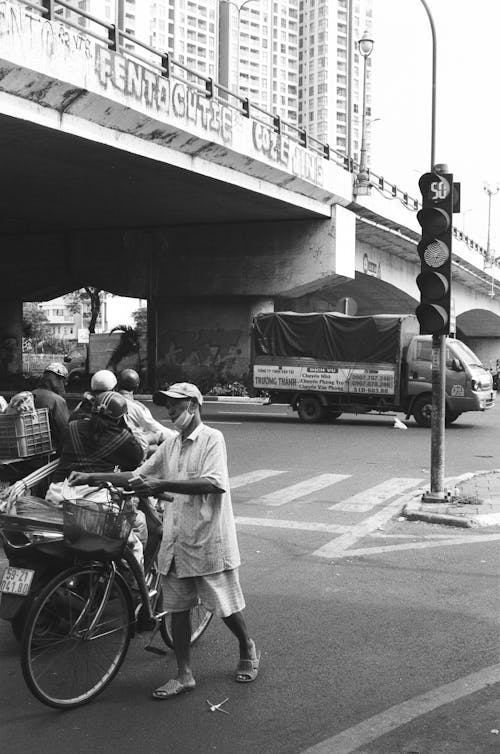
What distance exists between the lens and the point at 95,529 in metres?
4.31

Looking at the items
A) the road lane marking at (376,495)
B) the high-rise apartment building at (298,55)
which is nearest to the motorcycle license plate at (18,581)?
the road lane marking at (376,495)

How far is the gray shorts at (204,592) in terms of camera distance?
4.48 metres

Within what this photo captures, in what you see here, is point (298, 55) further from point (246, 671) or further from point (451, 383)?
point (246, 671)

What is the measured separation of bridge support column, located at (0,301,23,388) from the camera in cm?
3888

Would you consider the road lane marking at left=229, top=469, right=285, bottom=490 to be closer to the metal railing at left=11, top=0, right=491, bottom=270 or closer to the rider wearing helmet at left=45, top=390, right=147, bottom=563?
the rider wearing helmet at left=45, top=390, right=147, bottom=563

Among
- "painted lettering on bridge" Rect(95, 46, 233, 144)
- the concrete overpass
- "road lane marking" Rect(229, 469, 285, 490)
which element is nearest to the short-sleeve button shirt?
"road lane marking" Rect(229, 469, 285, 490)

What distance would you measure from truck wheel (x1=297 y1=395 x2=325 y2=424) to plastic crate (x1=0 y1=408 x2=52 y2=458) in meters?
15.0

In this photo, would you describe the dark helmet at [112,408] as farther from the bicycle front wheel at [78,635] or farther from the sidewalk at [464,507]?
the sidewalk at [464,507]

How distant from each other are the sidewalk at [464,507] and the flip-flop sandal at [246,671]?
15.8 feet

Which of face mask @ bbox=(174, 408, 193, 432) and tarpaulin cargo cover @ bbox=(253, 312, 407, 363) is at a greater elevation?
tarpaulin cargo cover @ bbox=(253, 312, 407, 363)

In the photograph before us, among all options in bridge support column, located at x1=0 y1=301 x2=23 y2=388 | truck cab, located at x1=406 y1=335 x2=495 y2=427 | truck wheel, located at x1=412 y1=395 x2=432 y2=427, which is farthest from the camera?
bridge support column, located at x1=0 y1=301 x2=23 y2=388

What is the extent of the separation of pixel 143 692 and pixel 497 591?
3050mm

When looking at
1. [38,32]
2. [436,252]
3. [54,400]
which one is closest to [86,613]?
[54,400]

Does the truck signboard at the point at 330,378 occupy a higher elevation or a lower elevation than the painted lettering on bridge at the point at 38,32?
lower
